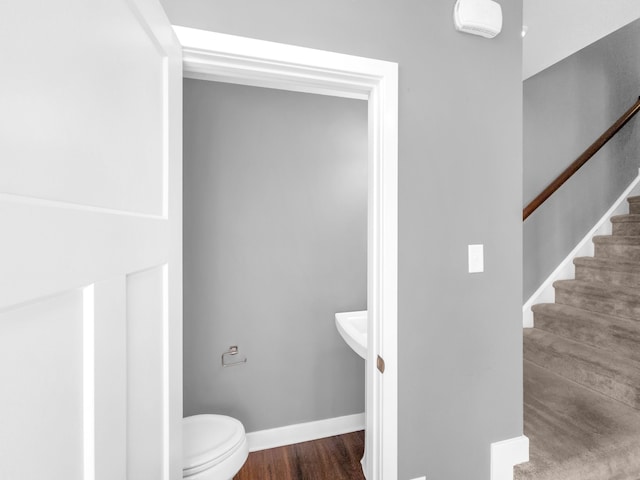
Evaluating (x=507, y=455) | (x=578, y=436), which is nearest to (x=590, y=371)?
(x=578, y=436)

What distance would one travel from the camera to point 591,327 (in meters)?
1.97

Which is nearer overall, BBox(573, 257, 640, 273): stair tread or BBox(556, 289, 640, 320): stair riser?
BBox(556, 289, 640, 320): stair riser

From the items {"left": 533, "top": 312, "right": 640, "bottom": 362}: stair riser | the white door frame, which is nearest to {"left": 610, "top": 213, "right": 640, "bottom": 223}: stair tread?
{"left": 533, "top": 312, "right": 640, "bottom": 362}: stair riser

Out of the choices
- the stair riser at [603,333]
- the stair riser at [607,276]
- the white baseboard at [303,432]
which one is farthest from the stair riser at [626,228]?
the white baseboard at [303,432]

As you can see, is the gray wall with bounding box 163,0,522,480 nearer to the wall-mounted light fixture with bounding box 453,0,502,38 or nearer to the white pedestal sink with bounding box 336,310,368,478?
the wall-mounted light fixture with bounding box 453,0,502,38

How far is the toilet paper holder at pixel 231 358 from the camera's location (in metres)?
1.84

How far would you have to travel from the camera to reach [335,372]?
2.04 meters

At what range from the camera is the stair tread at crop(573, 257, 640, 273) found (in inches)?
85.1

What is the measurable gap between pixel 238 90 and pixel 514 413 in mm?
2227

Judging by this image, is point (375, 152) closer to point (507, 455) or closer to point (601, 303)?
point (507, 455)

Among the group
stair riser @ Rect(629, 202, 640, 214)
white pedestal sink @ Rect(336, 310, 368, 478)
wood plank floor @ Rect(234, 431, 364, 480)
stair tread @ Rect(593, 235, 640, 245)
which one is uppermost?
stair riser @ Rect(629, 202, 640, 214)

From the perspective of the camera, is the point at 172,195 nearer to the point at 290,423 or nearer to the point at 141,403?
the point at 141,403

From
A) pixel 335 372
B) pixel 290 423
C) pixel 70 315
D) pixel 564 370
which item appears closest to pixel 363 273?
pixel 335 372

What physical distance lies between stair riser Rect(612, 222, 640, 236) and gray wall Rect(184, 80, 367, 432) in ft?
7.69
